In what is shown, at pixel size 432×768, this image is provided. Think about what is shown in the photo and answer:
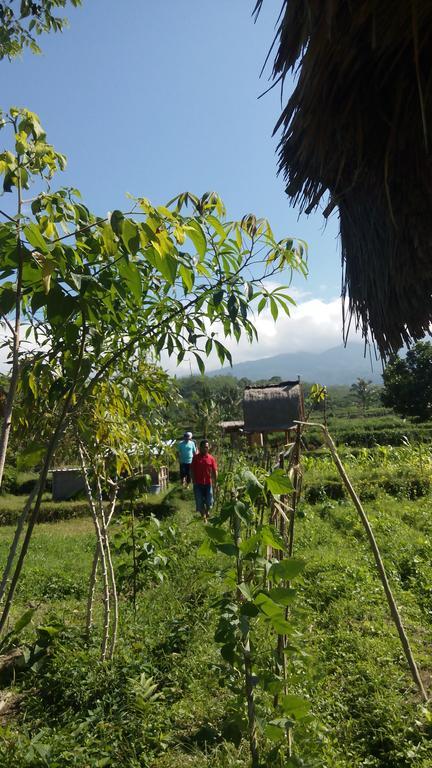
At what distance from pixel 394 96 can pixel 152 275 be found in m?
1.11

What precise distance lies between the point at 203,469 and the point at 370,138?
22.3ft

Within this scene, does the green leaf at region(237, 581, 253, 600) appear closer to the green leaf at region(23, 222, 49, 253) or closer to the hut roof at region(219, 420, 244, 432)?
the green leaf at region(23, 222, 49, 253)

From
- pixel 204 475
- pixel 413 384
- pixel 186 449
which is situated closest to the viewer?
pixel 204 475

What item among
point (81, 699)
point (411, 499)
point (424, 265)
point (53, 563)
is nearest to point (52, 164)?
point (424, 265)

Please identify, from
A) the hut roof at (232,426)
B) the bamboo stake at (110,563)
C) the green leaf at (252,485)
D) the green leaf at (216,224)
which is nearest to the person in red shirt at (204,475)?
the bamboo stake at (110,563)

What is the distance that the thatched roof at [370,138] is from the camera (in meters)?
1.51

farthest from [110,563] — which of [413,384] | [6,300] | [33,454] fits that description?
[413,384]

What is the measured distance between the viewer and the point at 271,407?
1091cm

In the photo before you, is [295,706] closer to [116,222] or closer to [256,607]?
[256,607]

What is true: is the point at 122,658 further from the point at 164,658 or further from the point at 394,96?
the point at 394,96

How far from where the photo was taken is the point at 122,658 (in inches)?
125

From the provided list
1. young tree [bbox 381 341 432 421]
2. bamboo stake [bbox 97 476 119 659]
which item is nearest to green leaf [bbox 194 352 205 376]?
bamboo stake [bbox 97 476 119 659]

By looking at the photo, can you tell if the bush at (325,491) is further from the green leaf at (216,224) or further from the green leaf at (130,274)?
the green leaf at (130,274)

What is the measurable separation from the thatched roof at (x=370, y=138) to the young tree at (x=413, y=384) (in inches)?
1342
